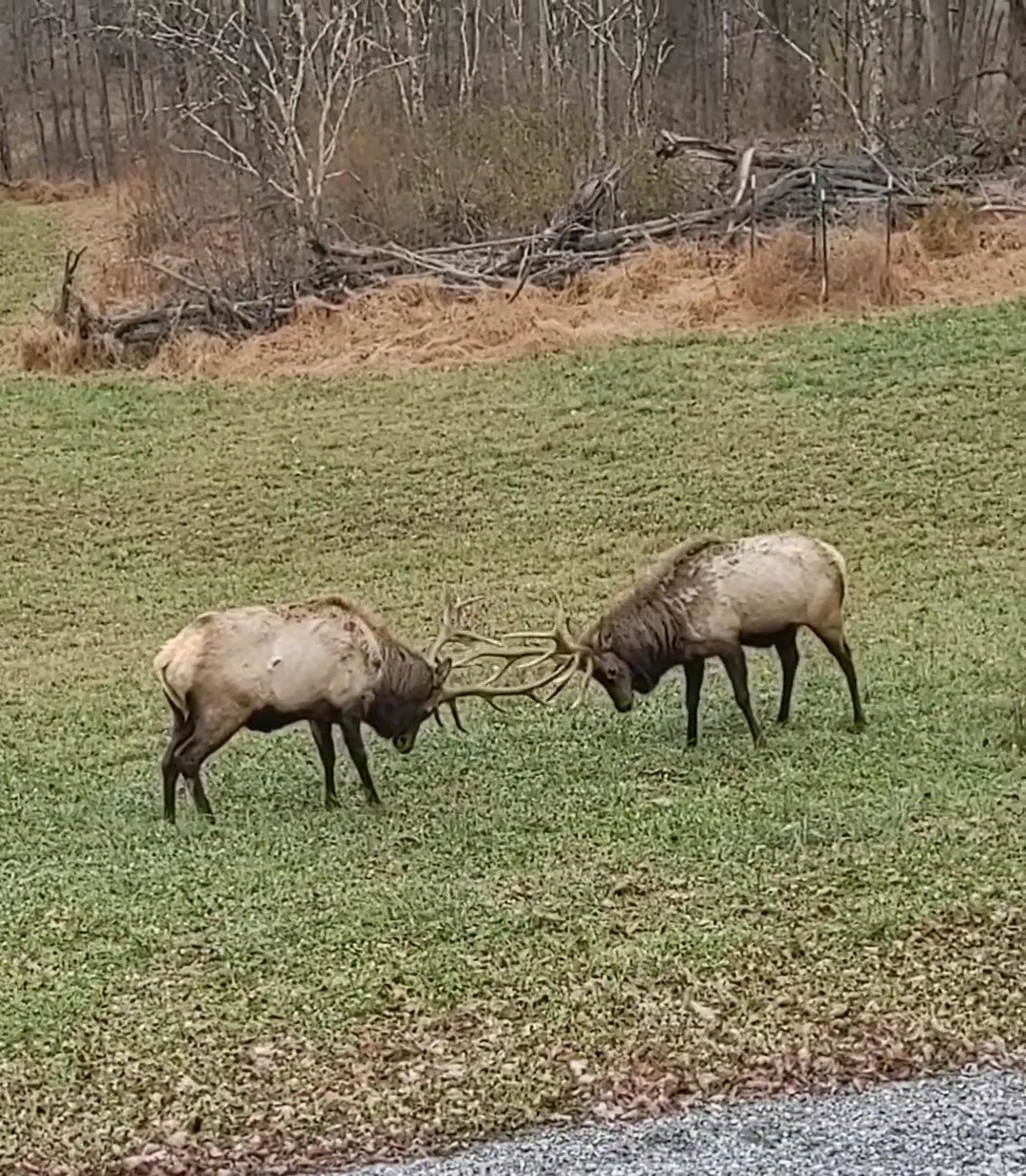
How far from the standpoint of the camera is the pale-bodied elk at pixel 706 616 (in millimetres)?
7852

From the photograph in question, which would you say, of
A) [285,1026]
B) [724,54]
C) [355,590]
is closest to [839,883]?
[285,1026]

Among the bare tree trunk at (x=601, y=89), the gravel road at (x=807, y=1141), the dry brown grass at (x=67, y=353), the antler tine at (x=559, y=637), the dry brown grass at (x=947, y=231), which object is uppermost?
the bare tree trunk at (x=601, y=89)

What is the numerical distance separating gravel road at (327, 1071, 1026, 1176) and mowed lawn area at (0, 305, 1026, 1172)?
14cm

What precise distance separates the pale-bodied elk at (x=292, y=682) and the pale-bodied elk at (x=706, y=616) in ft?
1.47

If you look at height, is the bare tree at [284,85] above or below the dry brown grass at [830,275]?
above

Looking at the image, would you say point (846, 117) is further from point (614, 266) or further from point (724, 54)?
point (614, 266)

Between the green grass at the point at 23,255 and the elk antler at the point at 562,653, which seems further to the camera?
the green grass at the point at 23,255

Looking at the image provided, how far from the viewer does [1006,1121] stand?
4.57 m

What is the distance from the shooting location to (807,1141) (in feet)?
14.9

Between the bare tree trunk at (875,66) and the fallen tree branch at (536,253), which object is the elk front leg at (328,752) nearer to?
the fallen tree branch at (536,253)

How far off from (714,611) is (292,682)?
1834mm

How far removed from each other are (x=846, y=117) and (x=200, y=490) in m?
12.9

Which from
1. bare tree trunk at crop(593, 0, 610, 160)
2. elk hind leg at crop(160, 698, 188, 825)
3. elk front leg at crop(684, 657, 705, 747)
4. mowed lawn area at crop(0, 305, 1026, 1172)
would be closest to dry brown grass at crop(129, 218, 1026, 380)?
mowed lawn area at crop(0, 305, 1026, 1172)

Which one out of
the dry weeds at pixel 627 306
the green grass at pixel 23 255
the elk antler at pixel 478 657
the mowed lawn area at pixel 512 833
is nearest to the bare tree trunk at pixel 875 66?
the dry weeds at pixel 627 306
